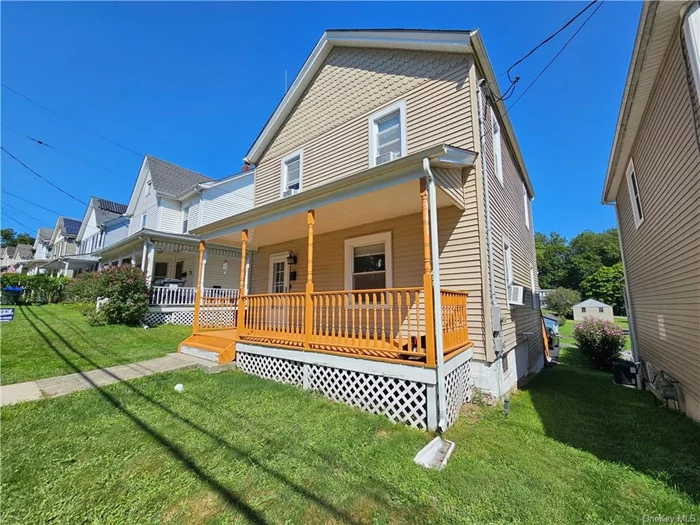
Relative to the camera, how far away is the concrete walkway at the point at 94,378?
469cm

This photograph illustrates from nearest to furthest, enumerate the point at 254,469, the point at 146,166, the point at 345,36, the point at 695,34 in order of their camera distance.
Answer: the point at 254,469
the point at 695,34
the point at 345,36
the point at 146,166

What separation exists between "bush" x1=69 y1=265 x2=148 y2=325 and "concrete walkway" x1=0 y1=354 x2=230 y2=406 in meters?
4.83

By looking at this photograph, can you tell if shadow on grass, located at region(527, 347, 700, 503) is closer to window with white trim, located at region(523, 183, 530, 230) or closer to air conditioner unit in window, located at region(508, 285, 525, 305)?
air conditioner unit in window, located at region(508, 285, 525, 305)

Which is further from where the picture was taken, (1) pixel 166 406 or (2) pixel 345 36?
(2) pixel 345 36

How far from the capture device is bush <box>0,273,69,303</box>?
1828 centimetres

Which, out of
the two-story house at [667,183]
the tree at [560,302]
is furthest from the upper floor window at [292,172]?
the tree at [560,302]

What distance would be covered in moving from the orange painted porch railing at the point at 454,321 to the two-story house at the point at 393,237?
4 cm

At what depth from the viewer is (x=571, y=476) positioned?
320 cm

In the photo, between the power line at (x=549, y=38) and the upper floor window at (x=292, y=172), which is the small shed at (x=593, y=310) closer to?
the power line at (x=549, y=38)

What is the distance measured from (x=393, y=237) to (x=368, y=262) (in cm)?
98

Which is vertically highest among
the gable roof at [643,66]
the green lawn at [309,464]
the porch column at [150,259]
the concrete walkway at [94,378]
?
the gable roof at [643,66]

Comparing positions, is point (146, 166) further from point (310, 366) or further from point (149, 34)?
point (310, 366)

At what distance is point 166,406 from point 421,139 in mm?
7015

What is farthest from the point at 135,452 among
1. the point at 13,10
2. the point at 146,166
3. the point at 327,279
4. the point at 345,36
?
the point at 146,166
